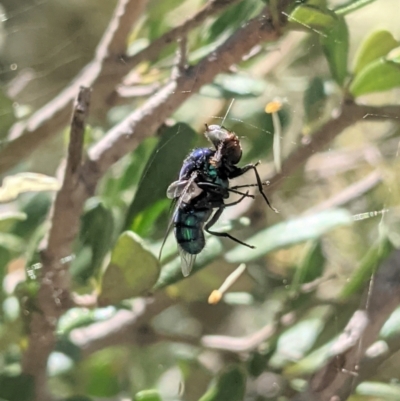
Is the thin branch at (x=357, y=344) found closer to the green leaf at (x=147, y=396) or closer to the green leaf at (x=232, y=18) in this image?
the green leaf at (x=147, y=396)

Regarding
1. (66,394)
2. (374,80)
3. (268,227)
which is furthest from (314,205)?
(66,394)

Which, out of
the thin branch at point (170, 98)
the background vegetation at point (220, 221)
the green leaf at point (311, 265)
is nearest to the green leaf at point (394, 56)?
the background vegetation at point (220, 221)

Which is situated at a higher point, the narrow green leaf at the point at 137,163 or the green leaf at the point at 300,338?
the narrow green leaf at the point at 137,163

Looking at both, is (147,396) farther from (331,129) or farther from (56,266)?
(331,129)

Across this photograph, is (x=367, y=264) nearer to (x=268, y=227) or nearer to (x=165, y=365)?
(x=268, y=227)

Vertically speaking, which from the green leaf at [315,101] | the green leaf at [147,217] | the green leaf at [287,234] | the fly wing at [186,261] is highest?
the green leaf at [315,101]

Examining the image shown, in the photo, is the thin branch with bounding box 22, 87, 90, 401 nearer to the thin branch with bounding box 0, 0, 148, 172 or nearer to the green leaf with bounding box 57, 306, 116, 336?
the green leaf with bounding box 57, 306, 116, 336

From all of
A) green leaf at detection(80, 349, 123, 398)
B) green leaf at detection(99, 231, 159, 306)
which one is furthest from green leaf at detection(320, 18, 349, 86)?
green leaf at detection(80, 349, 123, 398)
